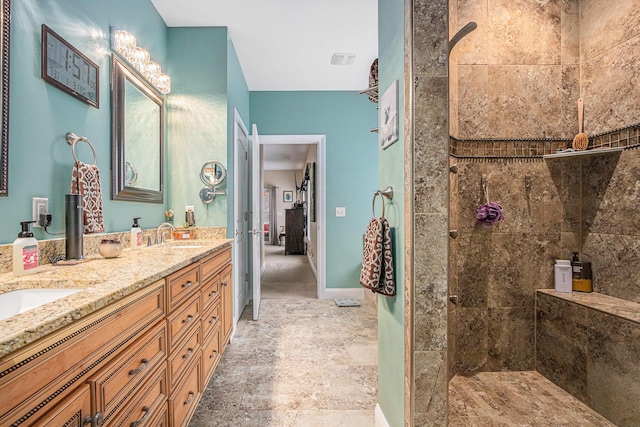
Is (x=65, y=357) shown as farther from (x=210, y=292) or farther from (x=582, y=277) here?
(x=582, y=277)

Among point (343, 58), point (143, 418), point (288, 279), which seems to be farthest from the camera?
point (288, 279)

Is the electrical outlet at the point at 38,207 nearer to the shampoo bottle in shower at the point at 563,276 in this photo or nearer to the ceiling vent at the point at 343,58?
the ceiling vent at the point at 343,58

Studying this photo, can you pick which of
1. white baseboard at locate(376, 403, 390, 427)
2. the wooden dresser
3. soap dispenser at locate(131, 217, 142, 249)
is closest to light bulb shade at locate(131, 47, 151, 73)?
soap dispenser at locate(131, 217, 142, 249)

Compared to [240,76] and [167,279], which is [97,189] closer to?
[167,279]

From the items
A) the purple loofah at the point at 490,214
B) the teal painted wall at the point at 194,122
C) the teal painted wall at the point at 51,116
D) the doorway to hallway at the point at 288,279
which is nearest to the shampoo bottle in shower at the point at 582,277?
the purple loofah at the point at 490,214

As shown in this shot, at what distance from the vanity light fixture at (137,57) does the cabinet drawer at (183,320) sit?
5.23 feet

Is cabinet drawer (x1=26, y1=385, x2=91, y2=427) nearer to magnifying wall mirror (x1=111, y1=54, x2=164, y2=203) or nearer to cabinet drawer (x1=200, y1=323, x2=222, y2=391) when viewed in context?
cabinet drawer (x1=200, y1=323, x2=222, y2=391)

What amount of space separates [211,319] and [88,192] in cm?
93

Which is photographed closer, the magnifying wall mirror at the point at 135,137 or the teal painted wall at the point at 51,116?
the teal painted wall at the point at 51,116

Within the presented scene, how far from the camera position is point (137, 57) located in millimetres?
1968

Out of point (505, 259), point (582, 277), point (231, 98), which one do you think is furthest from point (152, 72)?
point (582, 277)

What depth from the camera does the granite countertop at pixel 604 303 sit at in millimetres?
1508

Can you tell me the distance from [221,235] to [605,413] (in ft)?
8.77

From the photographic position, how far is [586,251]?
193 centimetres
